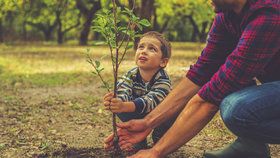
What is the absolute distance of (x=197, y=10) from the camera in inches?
1645

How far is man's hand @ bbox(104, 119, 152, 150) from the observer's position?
386cm

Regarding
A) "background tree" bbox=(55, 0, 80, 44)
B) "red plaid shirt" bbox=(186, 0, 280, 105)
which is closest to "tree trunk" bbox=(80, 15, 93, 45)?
"background tree" bbox=(55, 0, 80, 44)

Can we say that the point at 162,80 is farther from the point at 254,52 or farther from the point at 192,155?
the point at 254,52

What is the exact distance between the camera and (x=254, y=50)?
3307 mm

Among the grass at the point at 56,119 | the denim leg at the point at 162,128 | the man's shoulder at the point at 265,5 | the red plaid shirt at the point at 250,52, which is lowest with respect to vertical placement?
the grass at the point at 56,119

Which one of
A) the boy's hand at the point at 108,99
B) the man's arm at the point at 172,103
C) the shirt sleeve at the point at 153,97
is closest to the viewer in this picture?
the boy's hand at the point at 108,99

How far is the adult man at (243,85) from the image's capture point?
331 cm

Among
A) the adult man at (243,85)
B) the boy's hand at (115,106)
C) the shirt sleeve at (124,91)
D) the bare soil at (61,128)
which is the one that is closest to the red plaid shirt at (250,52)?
the adult man at (243,85)

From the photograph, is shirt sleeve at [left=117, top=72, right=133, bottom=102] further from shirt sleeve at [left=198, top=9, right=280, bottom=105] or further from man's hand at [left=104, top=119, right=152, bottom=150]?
shirt sleeve at [left=198, top=9, right=280, bottom=105]

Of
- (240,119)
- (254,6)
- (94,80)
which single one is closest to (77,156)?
(240,119)

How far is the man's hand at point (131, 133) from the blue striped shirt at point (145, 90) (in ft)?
0.64

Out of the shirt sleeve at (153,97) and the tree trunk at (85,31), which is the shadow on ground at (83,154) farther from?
the tree trunk at (85,31)

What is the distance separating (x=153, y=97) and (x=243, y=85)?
Result: 2.87 feet

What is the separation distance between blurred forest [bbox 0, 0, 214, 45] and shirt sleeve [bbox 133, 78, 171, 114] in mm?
15844
